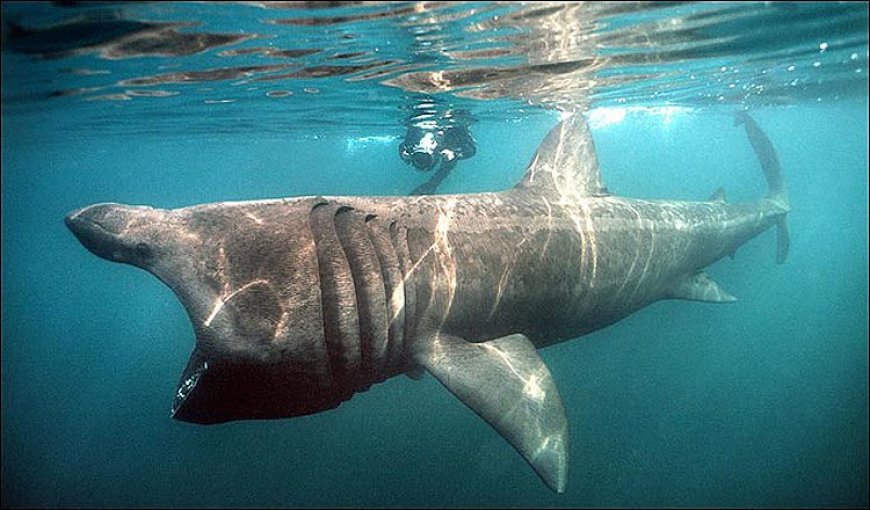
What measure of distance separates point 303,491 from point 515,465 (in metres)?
5.78

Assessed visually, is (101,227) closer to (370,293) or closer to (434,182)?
(370,293)

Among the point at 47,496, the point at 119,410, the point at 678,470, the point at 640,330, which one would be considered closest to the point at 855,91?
the point at 640,330

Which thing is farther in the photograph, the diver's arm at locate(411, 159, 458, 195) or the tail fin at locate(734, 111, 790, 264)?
the tail fin at locate(734, 111, 790, 264)

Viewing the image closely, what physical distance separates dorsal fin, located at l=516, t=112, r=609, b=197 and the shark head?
3791mm

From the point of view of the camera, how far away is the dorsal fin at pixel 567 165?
698cm

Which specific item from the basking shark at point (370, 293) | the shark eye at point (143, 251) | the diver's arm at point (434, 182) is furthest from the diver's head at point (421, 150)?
the shark eye at point (143, 251)

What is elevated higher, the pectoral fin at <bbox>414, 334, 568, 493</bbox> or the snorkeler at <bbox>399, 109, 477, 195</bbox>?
the snorkeler at <bbox>399, 109, 477, 195</bbox>

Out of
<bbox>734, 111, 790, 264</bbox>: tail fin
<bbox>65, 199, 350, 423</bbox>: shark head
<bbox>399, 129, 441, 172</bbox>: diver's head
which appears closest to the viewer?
<bbox>65, 199, 350, 423</bbox>: shark head

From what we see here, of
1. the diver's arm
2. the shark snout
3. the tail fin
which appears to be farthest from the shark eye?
the tail fin

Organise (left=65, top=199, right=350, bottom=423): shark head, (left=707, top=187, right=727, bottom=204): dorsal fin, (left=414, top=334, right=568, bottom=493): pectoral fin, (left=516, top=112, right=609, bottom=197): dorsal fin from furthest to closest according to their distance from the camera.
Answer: (left=707, top=187, right=727, bottom=204): dorsal fin < (left=516, top=112, right=609, bottom=197): dorsal fin < (left=414, top=334, right=568, bottom=493): pectoral fin < (left=65, top=199, right=350, bottom=423): shark head

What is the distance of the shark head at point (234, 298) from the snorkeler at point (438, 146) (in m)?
8.95

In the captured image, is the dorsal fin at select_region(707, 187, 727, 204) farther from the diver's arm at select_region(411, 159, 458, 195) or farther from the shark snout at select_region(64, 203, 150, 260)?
the shark snout at select_region(64, 203, 150, 260)

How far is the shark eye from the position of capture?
3861 millimetres

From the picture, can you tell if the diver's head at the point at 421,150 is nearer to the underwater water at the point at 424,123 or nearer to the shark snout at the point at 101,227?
the underwater water at the point at 424,123
